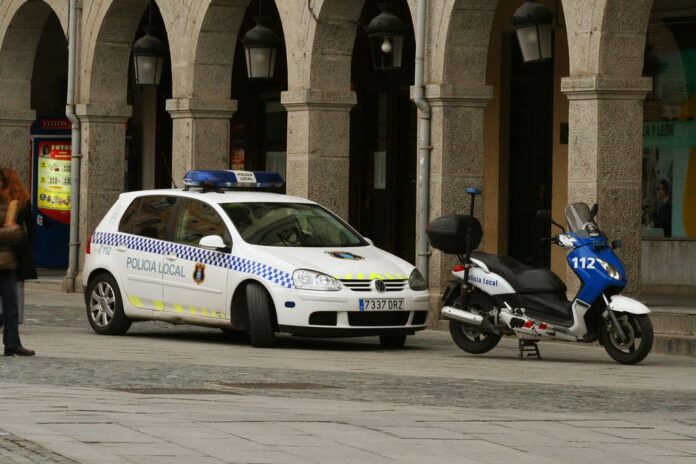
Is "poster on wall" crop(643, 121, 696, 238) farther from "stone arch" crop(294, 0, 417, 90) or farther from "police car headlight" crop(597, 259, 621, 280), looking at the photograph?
"police car headlight" crop(597, 259, 621, 280)

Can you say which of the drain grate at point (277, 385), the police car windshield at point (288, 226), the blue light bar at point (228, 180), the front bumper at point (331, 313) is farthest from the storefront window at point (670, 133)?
the drain grate at point (277, 385)

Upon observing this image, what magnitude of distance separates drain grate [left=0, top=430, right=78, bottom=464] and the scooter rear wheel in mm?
7612

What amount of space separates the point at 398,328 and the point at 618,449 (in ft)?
23.7

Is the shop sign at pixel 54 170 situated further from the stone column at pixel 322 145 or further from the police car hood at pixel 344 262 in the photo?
the police car hood at pixel 344 262

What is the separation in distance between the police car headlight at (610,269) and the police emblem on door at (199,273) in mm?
3762

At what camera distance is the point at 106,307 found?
18531 mm

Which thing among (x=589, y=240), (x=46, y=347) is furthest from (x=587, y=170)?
(x=46, y=347)

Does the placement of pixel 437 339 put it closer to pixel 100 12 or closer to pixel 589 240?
pixel 589 240

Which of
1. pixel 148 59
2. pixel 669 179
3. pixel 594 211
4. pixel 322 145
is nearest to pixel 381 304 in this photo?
pixel 594 211

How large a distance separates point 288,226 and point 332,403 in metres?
5.96

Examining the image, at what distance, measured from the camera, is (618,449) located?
9727 mm

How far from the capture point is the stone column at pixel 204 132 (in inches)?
955

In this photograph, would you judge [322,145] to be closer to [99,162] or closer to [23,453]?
[99,162]

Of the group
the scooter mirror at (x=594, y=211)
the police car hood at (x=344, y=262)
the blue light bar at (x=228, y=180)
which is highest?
the blue light bar at (x=228, y=180)
